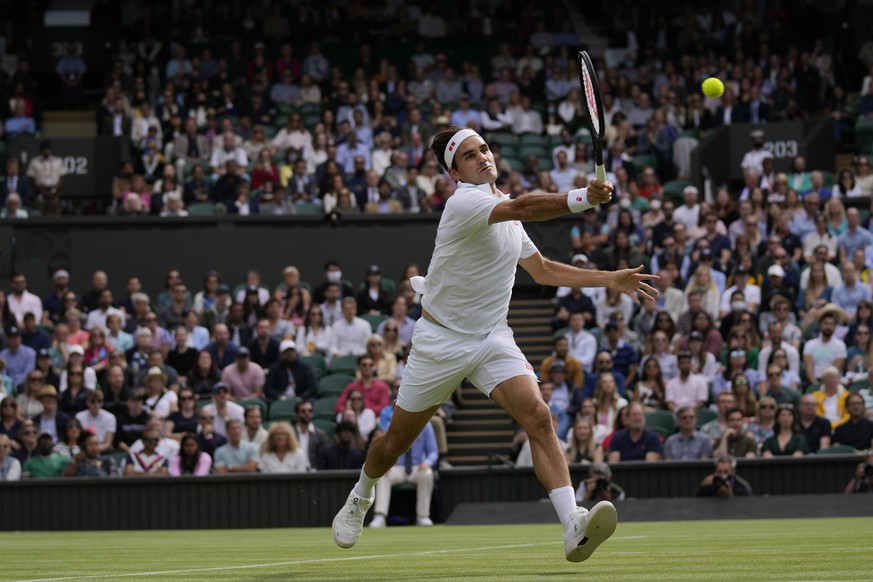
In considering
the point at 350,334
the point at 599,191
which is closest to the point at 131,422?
the point at 350,334

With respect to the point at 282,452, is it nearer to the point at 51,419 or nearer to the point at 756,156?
the point at 51,419

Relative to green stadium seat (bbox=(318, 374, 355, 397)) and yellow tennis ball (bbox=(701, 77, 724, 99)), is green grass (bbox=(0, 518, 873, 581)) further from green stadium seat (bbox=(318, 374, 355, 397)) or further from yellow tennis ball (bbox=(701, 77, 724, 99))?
green stadium seat (bbox=(318, 374, 355, 397))

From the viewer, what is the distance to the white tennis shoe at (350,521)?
28.5 ft

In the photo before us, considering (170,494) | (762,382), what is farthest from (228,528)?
(762,382)

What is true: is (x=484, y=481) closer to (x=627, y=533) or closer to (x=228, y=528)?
(x=228, y=528)

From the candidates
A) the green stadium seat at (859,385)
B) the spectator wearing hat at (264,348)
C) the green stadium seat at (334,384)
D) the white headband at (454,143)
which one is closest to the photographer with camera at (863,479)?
the green stadium seat at (859,385)

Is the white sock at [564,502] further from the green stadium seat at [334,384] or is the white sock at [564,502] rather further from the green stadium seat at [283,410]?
the green stadium seat at [334,384]

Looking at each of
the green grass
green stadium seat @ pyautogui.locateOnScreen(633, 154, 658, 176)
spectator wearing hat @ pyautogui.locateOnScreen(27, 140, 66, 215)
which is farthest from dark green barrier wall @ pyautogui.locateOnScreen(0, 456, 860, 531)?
green stadium seat @ pyautogui.locateOnScreen(633, 154, 658, 176)

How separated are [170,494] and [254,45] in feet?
46.4

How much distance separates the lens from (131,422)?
18.7 metres

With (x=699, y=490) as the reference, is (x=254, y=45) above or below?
above

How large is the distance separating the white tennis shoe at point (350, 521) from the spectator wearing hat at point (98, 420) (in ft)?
33.7

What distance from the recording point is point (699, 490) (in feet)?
53.0

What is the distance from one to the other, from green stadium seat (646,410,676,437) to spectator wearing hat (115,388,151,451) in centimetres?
611
